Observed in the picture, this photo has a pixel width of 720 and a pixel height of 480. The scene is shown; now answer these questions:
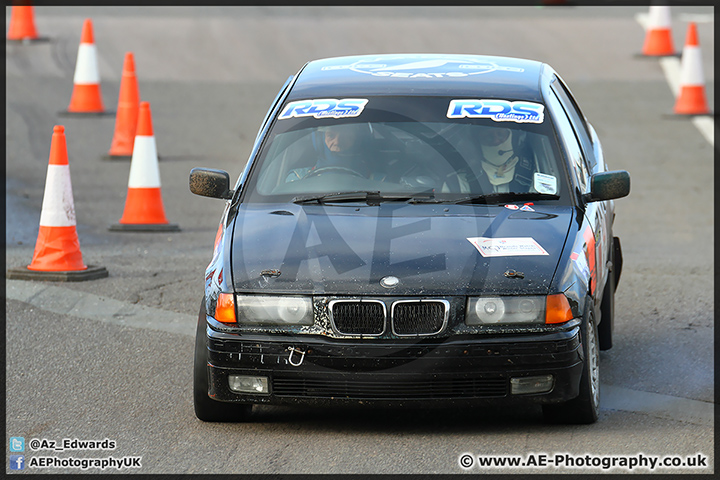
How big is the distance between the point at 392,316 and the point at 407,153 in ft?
4.61

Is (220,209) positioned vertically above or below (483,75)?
below

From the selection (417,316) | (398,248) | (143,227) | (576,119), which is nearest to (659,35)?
(143,227)

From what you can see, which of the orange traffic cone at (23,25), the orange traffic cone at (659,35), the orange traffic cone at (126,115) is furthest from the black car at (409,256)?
the orange traffic cone at (23,25)

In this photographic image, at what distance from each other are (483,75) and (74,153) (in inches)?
294

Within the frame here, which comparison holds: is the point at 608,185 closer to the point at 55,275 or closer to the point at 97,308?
the point at 97,308

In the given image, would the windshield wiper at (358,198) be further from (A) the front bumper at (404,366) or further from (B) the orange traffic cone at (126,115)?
(B) the orange traffic cone at (126,115)

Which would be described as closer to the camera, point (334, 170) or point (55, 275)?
point (334, 170)

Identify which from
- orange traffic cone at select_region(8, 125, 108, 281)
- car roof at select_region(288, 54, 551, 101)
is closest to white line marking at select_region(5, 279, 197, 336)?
orange traffic cone at select_region(8, 125, 108, 281)

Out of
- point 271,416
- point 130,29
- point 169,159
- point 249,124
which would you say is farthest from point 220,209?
point 130,29

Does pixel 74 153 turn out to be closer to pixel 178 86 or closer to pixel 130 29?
pixel 178 86

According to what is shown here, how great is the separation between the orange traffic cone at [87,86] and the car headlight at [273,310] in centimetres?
988

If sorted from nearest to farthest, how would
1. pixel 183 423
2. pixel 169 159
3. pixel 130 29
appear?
pixel 183 423 → pixel 169 159 → pixel 130 29

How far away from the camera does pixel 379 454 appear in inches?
208

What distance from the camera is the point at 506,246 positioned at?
5648 millimetres
